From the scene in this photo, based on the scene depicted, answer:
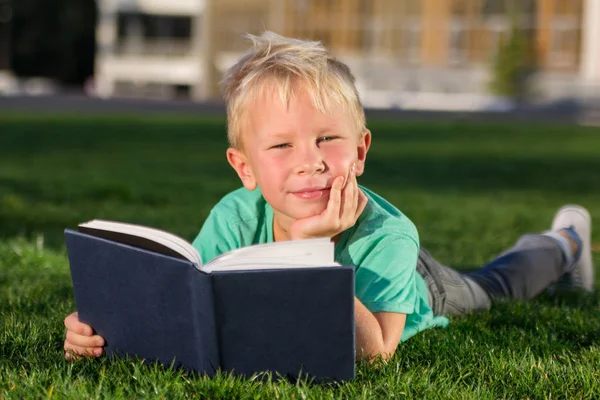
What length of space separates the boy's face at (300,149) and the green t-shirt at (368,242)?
0.22 meters

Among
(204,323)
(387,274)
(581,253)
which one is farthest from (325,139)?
(581,253)

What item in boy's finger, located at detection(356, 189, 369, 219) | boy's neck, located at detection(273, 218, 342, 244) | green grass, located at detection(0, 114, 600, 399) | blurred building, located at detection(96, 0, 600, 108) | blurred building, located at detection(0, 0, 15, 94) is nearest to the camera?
green grass, located at detection(0, 114, 600, 399)

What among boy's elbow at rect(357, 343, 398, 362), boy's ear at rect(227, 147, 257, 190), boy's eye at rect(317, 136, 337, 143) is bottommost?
boy's elbow at rect(357, 343, 398, 362)

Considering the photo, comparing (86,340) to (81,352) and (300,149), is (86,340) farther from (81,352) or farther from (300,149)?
(300,149)

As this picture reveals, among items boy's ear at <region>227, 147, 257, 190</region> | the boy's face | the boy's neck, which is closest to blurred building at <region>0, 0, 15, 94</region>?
the boy's neck

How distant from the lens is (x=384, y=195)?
12414 mm

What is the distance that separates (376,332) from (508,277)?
190 centimetres

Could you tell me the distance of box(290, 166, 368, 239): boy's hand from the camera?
342 cm

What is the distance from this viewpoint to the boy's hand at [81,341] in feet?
11.5

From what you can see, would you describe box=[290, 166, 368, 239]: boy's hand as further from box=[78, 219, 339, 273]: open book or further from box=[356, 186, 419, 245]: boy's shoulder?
box=[78, 219, 339, 273]: open book

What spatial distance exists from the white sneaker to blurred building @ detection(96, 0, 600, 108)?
33.2 metres

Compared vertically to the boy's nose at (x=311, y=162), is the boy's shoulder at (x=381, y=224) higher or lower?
lower

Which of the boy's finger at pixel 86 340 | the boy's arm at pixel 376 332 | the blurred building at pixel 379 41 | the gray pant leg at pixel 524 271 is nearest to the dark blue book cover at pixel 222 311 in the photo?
the boy's finger at pixel 86 340

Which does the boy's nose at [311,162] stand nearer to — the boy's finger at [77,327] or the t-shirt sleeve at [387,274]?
the t-shirt sleeve at [387,274]
